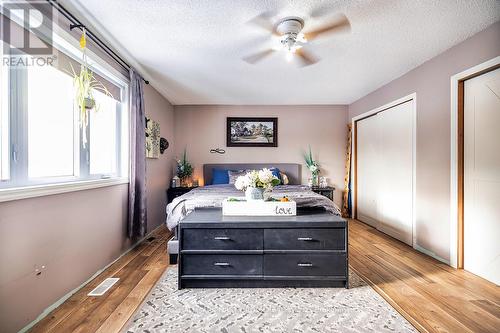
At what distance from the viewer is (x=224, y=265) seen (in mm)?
2125

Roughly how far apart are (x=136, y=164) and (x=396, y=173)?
370 cm

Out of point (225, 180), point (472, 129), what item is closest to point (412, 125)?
point (472, 129)

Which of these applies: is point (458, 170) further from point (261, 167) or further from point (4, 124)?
point (4, 124)

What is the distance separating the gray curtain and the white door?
147 inches

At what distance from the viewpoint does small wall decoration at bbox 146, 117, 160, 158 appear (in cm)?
370

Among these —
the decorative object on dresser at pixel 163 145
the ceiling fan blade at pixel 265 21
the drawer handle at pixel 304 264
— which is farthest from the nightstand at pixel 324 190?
the ceiling fan blade at pixel 265 21

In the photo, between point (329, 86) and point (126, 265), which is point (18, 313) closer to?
point (126, 265)

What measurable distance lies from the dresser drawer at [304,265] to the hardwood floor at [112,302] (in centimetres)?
111

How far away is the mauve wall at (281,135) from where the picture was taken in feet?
16.7

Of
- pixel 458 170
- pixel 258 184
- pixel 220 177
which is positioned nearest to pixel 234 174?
pixel 220 177

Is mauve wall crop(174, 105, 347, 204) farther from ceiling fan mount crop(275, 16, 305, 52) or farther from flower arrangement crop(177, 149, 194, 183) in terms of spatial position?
ceiling fan mount crop(275, 16, 305, 52)

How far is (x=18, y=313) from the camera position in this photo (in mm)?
1564

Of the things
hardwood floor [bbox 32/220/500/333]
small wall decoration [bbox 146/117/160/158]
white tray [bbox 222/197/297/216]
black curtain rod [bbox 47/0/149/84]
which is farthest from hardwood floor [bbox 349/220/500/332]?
black curtain rod [bbox 47/0/149/84]

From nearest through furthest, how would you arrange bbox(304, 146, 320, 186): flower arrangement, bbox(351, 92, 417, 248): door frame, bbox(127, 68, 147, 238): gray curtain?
1. bbox(127, 68, 147, 238): gray curtain
2. bbox(351, 92, 417, 248): door frame
3. bbox(304, 146, 320, 186): flower arrangement
